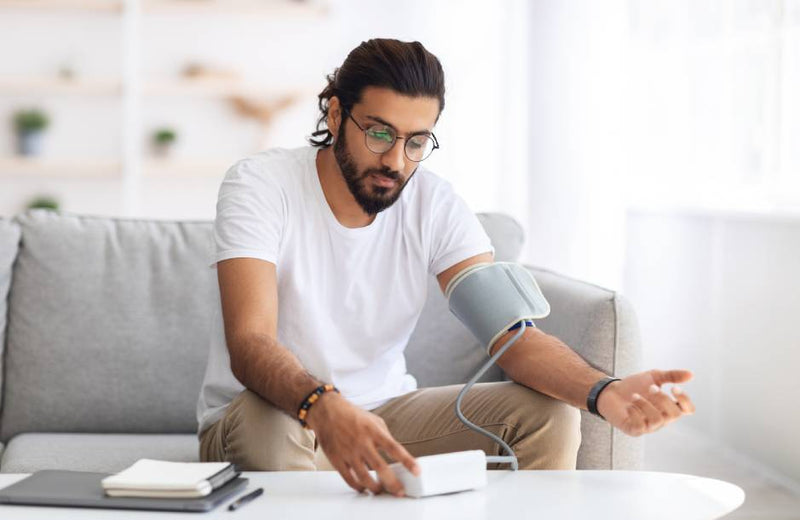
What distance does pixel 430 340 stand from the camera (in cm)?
227

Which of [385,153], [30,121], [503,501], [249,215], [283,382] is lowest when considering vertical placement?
[503,501]

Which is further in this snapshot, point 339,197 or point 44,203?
point 44,203

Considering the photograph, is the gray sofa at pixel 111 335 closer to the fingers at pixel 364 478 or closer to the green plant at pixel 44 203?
the fingers at pixel 364 478

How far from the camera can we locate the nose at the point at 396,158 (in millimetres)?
1746

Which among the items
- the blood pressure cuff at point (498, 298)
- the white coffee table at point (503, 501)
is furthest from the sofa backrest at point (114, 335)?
the white coffee table at point (503, 501)

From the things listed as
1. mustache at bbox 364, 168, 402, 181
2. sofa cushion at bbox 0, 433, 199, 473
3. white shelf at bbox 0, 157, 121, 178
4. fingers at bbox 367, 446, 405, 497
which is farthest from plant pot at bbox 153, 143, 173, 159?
fingers at bbox 367, 446, 405, 497

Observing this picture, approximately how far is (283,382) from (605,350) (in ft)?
2.29

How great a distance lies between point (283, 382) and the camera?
1457 millimetres

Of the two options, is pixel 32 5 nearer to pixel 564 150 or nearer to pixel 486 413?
pixel 564 150

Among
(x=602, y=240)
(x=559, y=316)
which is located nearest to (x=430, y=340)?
(x=559, y=316)

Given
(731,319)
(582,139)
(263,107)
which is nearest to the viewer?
(731,319)

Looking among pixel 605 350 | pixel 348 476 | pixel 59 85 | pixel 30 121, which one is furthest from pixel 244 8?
pixel 348 476

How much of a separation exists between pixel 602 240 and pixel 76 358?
2.22 m

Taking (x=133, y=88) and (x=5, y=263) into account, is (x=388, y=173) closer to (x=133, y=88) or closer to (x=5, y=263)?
(x=5, y=263)
